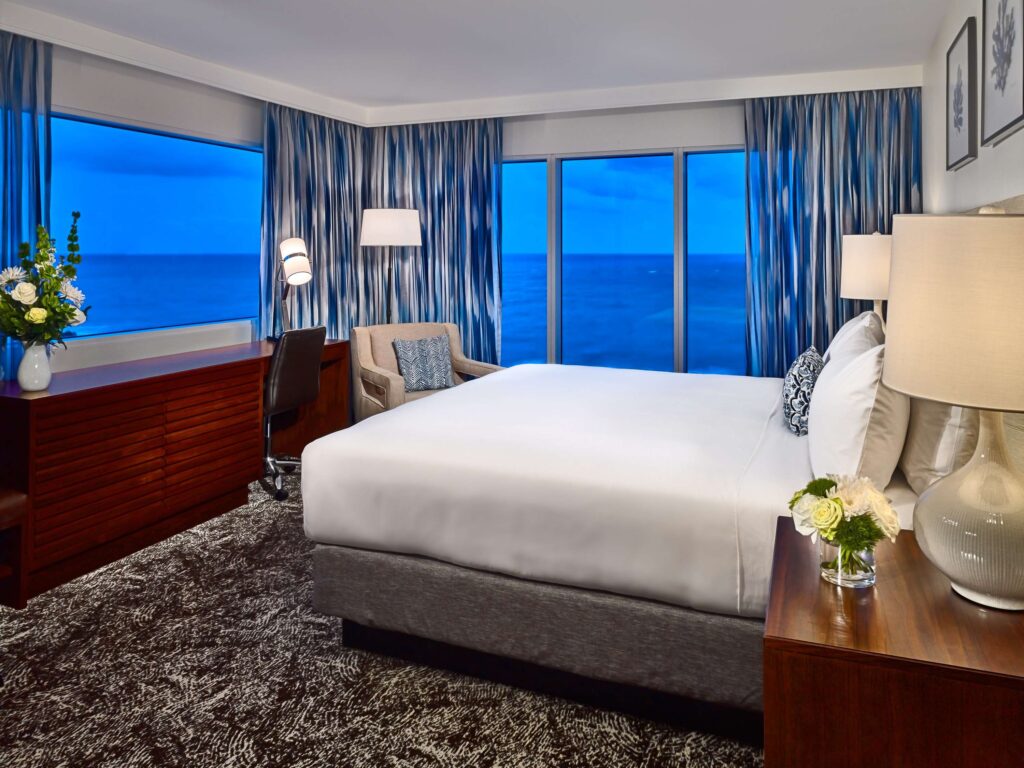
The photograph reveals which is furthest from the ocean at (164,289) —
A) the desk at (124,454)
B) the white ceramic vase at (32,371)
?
the white ceramic vase at (32,371)

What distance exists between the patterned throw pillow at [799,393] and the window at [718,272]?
6131 millimetres

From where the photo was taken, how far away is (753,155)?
523 centimetres

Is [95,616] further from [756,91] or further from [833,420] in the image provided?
A: [756,91]

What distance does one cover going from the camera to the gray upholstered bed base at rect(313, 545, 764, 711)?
6.89ft

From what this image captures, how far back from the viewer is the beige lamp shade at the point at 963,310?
3.88ft

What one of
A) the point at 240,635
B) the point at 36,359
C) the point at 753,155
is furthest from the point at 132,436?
the point at 753,155

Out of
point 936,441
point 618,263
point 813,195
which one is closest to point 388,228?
point 813,195

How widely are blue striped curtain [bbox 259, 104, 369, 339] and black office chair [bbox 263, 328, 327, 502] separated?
35.1 inches

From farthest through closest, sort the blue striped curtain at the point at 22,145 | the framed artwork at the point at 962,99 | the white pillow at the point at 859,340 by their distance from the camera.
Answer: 1. the blue striped curtain at the point at 22,145
2. the framed artwork at the point at 962,99
3. the white pillow at the point at 859,340

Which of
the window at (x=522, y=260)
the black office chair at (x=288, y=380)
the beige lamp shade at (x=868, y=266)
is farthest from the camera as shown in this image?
the window at (x=522, y=260)

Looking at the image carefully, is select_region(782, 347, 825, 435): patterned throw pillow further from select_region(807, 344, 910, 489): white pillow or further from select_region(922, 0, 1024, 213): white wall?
select_region(922, 0, 1024, 213): white wall

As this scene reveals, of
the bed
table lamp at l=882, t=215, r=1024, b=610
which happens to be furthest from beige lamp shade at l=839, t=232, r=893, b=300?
table lamp at l=882, t=215, r=1024, b=610

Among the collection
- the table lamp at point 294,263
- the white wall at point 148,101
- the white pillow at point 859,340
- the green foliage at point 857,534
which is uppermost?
the white wall at point 148,101

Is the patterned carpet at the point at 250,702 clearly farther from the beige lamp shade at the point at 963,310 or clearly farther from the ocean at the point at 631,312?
the ocean at the point at 631,312
